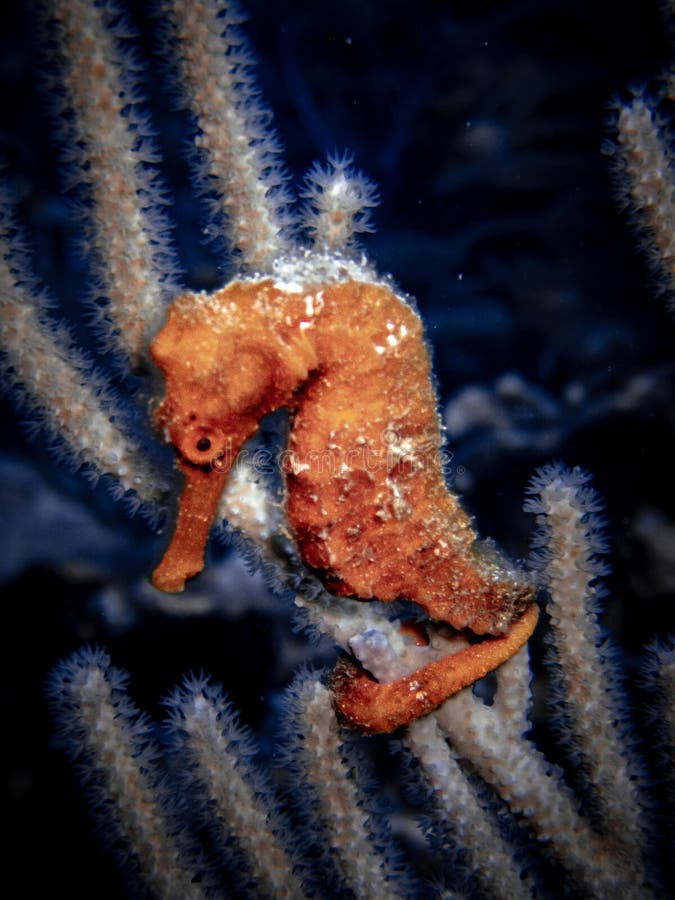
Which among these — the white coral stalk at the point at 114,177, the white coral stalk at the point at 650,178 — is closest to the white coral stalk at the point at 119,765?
the white coral stalk at the point at 114,177

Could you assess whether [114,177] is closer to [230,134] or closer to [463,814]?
[230,134]

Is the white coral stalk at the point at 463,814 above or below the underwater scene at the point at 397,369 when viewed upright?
below

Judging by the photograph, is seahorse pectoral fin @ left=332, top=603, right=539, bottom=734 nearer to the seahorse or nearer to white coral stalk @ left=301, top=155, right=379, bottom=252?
the seahorse

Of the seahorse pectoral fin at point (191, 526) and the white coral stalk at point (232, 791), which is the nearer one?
the seahorse pectoral fin at point (191, 526)

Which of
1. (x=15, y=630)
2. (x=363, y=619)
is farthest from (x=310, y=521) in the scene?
(x=15, y=630)

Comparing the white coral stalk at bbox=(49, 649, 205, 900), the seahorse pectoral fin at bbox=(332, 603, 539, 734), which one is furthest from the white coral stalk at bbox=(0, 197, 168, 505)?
the seahorse pectoral fin at bbox=(332, 603, 539, 734)

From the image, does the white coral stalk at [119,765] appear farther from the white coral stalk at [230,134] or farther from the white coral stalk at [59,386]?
the white coral stalk at [230,134]
